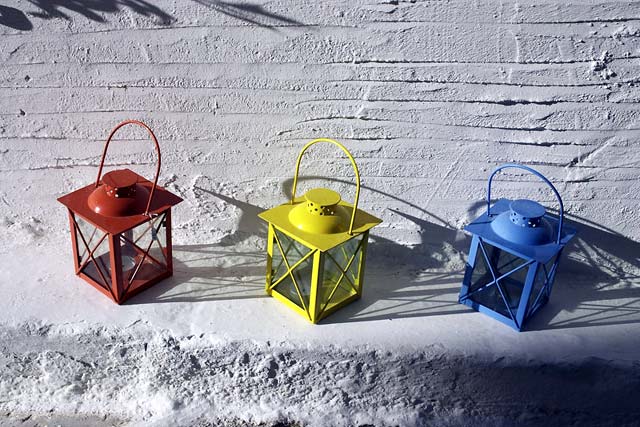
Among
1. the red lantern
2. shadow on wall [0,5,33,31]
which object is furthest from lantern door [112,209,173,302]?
shadow on wall [0,5,33,31]

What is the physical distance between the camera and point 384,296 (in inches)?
65.7

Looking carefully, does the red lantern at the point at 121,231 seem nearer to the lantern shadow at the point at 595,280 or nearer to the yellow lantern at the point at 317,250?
the yellow lantern at the point at 317,250

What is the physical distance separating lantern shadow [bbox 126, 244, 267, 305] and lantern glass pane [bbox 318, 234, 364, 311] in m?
0.15

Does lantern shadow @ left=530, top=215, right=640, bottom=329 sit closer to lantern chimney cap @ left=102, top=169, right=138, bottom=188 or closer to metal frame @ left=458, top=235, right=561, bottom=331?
metal frame @ left=458, top=235, right=561, bottom=331

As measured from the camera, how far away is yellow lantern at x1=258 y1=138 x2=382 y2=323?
149 cm

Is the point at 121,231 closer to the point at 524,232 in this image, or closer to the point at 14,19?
the point at 14,19

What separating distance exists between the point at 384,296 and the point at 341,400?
243 millimetres

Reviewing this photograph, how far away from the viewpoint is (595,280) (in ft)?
5.78

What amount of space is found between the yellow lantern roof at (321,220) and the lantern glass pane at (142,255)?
0.85 ft

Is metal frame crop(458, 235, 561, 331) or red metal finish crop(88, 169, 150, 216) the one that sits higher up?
red metal finish crop(88, 169, 150, 216)

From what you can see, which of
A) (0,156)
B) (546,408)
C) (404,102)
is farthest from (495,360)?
(0,156)

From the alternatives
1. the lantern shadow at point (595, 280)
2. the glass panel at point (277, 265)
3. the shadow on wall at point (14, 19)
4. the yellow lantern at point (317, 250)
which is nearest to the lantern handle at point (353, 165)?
the yellow lantern at point (317, 250)

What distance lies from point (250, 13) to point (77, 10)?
0.33 metres

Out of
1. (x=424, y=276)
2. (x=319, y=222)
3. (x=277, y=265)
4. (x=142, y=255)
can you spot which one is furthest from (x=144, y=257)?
(x=424, y=276)
